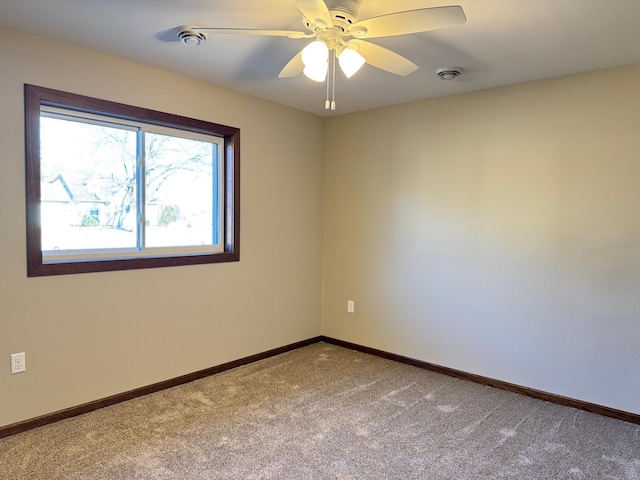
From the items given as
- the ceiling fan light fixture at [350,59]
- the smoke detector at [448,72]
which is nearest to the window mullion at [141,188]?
the ceiling fan light fixture at [350,59]

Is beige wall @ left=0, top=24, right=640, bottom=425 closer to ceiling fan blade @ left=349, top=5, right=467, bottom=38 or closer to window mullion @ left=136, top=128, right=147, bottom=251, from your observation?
window mullion @ left=136, top=128, right=147, bottom=251

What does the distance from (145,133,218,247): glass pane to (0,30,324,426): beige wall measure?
0.25 meters

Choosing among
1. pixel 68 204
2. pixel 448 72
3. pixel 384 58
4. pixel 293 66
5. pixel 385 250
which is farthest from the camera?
pixel 385 250

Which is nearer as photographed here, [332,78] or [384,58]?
[384,58]

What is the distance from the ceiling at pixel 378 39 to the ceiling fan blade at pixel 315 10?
1.02 feet

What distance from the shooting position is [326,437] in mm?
2451

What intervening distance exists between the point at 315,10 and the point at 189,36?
3.22ft

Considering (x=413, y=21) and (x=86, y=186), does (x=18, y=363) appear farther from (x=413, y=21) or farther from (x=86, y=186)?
(x=413, y=21)

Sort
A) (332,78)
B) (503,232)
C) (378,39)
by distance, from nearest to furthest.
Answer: (378,39) → (332,78) → (503,232)

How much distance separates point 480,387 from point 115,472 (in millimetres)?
2515

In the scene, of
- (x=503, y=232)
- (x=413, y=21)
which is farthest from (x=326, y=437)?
(x=413, y=21)

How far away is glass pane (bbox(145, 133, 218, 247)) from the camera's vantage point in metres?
3.08

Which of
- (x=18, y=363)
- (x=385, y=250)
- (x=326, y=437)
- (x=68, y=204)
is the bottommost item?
(x=326, y=437)

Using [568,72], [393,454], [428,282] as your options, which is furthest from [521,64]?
[393,454]
